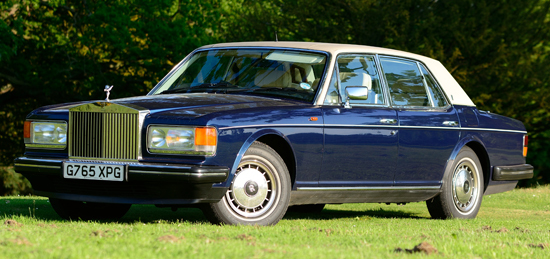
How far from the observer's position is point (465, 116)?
8.26m

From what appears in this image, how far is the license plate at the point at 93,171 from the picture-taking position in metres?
5.61

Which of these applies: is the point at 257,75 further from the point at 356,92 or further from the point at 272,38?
the point at 272,38

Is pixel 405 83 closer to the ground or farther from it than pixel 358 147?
farther from it

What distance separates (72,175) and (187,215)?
6.30ft

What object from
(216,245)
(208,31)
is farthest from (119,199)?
(208,31)

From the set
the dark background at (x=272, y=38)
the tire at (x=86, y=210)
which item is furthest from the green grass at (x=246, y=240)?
the dark background at (x=272, y=38)

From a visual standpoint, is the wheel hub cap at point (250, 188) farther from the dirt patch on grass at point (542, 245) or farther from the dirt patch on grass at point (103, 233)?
the dirt patch on grass at point (542, 245)

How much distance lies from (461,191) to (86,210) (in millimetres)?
4135

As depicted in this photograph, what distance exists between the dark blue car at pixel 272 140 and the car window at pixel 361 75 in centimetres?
1

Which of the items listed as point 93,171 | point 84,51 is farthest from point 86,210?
point 84,51

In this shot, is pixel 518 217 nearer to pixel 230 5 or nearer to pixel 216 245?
pixel 216 245

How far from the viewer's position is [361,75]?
7.26 meters

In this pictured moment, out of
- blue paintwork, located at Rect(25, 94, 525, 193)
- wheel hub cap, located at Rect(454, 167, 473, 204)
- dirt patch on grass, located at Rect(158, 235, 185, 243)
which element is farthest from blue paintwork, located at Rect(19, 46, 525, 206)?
dirt patch on grass, located at Rect(158, 235, 185, 243)

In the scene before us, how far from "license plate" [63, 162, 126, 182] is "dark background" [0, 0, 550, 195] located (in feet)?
53.4
